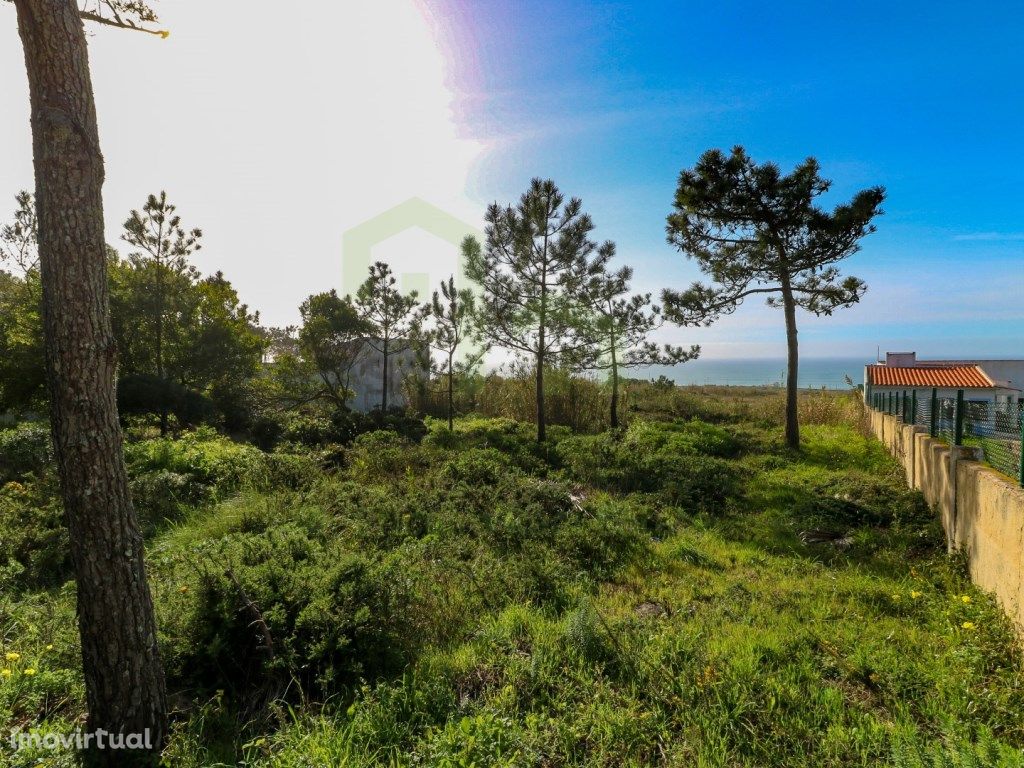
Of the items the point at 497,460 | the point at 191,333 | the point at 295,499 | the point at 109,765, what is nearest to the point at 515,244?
the point at 497,460

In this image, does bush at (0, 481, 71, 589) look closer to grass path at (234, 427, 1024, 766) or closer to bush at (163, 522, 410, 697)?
bush at (163, 522, 410, 697)

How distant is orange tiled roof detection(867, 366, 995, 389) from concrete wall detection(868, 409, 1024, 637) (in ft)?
51.7

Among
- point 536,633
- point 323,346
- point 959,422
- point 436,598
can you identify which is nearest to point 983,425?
point 959,422

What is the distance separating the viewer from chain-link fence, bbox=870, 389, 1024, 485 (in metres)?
3.89

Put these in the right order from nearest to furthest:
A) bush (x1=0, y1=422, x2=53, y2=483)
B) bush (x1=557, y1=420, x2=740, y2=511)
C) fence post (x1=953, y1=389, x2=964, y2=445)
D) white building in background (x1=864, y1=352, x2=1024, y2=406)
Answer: fence post (x1=953, y1=389, x2=964, y2=445) → bush (x1=557, y1=420, x2=740, y2=511) → bush (x1=0, y1=422, x2=53, y2=483) → white building in background (x1=864, y1=352, x2=1024, y2=406)

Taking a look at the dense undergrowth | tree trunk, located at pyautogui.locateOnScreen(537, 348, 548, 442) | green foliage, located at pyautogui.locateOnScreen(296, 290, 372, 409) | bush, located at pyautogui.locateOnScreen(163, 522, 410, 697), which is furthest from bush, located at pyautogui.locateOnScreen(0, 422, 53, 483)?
tree trunk, located at pyautogui.locateOnScreen(537, 348, 548, 442)

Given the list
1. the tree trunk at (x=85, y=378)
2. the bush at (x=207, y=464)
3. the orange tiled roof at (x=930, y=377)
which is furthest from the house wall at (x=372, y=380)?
the orange tiled roof at (x=930, y=377)

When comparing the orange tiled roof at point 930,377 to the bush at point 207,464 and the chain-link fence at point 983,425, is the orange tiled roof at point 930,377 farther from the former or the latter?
the bush at point 207,464

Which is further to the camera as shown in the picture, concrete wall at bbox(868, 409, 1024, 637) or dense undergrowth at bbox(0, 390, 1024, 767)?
concrete wall at bbox(868, 409, 1024, 637)

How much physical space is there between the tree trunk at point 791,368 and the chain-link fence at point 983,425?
12.6 feet

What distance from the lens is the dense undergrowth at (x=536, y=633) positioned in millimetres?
2477

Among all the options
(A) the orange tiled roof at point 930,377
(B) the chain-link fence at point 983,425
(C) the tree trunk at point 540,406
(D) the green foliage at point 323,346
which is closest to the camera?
(B) the chain-link fence at point 983,425

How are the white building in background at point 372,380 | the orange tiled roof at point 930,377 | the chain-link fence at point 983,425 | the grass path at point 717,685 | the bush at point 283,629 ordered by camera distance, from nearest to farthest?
the grass path at point 717,685, the bush at point 283,629, the chain-link fence at point 983,425, the orange tiled roof at point 930,377, the white building in background at point 372,380

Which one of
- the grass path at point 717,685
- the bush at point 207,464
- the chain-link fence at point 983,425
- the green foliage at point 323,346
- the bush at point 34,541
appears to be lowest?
the grass path at point 717,685
